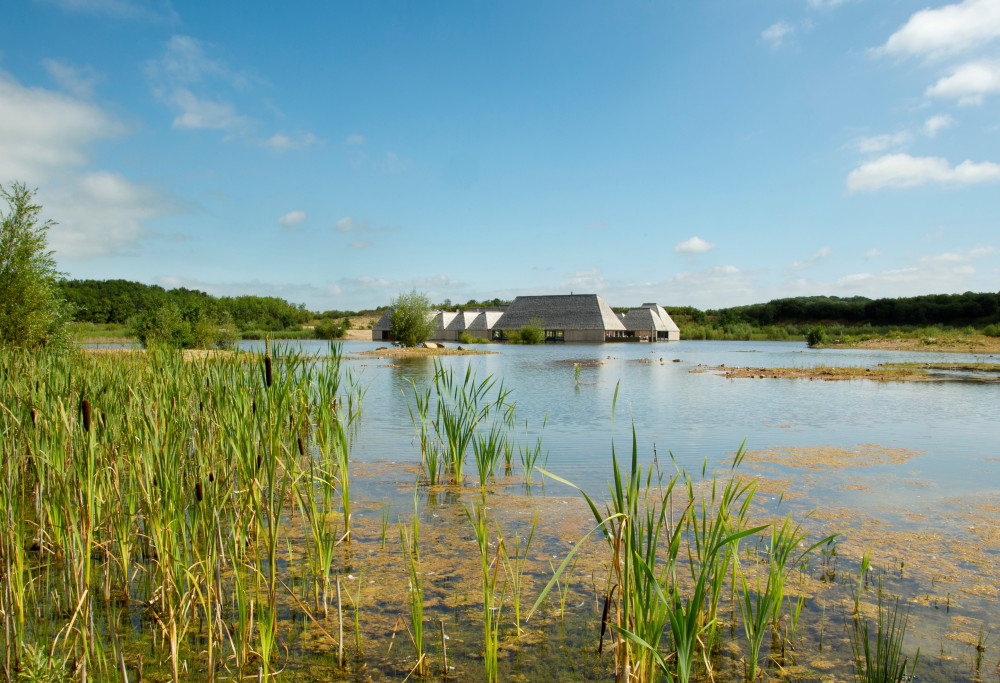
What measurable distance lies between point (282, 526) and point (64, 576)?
1742 mm

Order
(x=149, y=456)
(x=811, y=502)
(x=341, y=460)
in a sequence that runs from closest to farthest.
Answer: (x=149, y=456) → (x=341, y=460) → (x=811, y=502)

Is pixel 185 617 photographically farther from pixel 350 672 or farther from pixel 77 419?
pixel 77 419

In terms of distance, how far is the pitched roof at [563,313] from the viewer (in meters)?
57.7

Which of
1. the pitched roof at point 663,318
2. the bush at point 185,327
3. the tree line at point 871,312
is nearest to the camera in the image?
the bush at point 185,327

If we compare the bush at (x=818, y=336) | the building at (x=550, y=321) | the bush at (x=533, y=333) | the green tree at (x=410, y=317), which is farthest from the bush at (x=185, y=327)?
the bush at (x=818, y=336)

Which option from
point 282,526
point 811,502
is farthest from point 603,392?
point 282,526

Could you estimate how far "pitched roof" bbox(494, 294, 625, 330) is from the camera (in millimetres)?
57688

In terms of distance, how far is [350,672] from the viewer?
10.3 ft

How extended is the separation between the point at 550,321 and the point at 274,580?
55961 mm

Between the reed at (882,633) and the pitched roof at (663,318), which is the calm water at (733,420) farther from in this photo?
the pitched roof at (663,318)

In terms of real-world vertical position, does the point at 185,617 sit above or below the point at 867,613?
above

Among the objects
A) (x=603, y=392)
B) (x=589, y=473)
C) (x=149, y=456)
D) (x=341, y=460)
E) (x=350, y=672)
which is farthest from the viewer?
(x=603, y=392)

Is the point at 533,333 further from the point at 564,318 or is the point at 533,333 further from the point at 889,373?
the point at 889,373

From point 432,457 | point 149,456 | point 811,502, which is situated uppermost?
point 149,456
